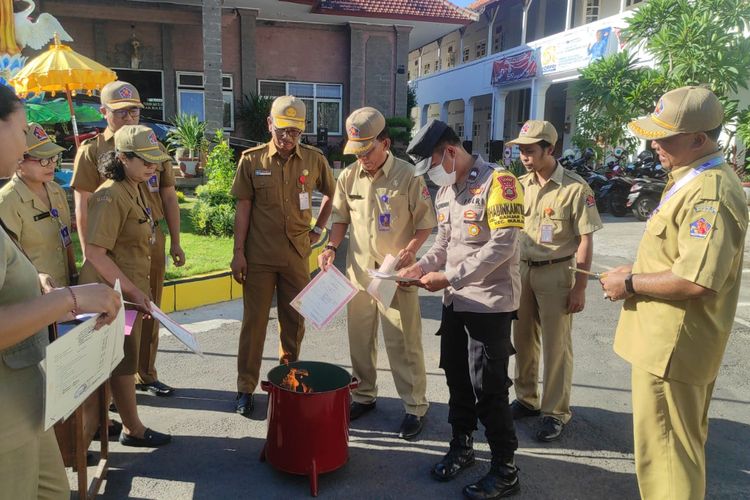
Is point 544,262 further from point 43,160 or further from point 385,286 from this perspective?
point 43,160

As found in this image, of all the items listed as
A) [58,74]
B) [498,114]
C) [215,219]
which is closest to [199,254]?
A: [215,219]

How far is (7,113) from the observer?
1647 mm

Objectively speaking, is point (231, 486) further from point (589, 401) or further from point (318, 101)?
point (318, 101)

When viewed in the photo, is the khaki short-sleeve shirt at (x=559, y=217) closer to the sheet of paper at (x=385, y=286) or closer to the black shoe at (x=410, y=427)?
the sheet of paper at (x=385, y=286)

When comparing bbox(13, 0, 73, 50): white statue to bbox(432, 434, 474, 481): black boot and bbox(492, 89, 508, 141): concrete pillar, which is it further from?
bbox(492, 89, 508, 141): concrete pillar

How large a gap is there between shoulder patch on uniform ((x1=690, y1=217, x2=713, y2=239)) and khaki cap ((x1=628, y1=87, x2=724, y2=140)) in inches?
15.1

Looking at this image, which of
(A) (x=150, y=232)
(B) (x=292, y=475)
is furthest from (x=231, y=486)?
(A) (x=150, y=232)

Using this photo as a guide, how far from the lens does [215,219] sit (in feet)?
27.8

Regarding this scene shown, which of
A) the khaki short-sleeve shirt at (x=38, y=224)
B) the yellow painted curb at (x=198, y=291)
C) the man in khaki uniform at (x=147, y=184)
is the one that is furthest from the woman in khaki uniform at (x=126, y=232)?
the yellow painted curb at (x=198, y=291)

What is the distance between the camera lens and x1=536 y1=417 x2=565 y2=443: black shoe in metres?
3.64

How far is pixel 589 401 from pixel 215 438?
2.65m

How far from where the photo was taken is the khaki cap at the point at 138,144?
3.14m

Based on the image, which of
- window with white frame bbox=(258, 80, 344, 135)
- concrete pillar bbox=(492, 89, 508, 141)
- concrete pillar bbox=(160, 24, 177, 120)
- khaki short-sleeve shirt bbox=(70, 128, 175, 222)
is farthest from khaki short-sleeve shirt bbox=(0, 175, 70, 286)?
concrete pillar bbox=(492, 89, 508, 141)

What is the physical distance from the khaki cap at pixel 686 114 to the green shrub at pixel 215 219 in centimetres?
687
